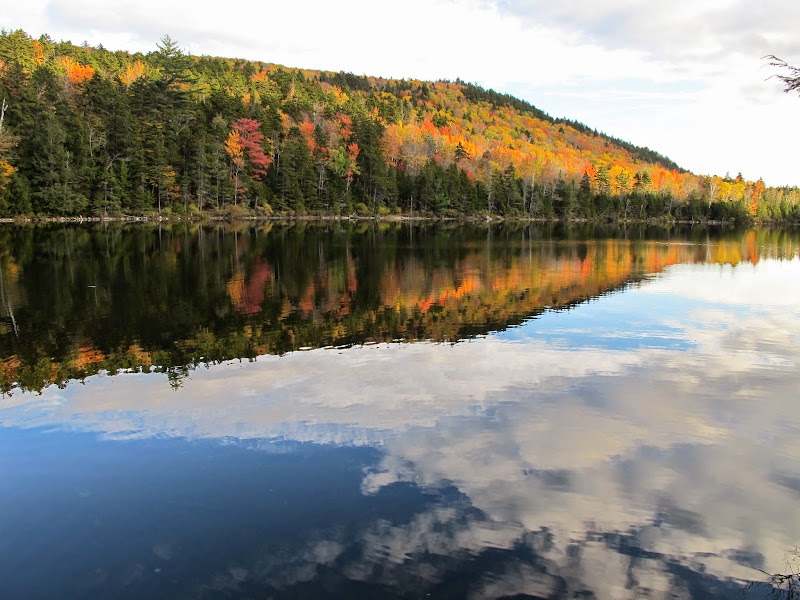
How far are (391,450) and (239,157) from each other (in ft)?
263

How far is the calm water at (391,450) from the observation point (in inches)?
249

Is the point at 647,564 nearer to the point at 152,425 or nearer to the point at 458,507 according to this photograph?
the point at 458,507

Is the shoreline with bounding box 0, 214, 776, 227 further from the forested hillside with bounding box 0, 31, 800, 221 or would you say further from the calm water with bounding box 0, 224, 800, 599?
the calm water with bounding box 0, 224, 800, 599

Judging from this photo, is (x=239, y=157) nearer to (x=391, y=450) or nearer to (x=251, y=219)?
(x=251, y=219)

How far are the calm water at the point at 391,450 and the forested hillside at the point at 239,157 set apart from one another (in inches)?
2030

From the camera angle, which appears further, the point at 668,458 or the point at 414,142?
the point at 414,142

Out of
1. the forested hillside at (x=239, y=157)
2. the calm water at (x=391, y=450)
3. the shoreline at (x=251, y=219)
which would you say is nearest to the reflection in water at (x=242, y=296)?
the calm water at (x=391, y=450)

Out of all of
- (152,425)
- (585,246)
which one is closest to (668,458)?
(152,425)

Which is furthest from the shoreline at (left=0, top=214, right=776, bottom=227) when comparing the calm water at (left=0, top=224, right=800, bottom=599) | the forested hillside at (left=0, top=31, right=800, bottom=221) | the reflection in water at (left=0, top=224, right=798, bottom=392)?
the calm water at (left=0, top=224, right=800, bottom=599)

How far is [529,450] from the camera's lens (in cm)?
915

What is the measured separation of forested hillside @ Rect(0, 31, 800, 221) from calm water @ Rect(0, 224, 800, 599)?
2030 inches

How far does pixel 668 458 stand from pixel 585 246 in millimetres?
44262

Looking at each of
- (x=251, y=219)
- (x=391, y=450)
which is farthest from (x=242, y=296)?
(x=251, y=219)

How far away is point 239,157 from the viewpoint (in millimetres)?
82938
